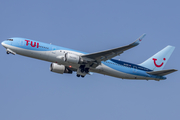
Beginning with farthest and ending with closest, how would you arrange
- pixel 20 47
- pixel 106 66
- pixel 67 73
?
pixel 67 73, pixel 106 66, pixel 20 47

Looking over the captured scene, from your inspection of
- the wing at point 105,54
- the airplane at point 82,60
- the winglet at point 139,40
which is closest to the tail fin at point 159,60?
the airplane at point 82,60

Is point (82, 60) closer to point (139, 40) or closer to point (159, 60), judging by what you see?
point (139, 40)

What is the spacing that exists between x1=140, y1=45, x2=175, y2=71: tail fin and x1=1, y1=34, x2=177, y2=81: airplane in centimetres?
52

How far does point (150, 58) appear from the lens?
5441 centimetres

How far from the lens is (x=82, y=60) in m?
45.0

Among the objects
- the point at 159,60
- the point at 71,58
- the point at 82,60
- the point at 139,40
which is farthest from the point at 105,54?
the point at 159,60

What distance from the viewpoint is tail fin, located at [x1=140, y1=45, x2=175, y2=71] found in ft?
174

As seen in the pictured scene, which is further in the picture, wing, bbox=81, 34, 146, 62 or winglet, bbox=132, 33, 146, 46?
wing, bbox=81, 34, 146, 62

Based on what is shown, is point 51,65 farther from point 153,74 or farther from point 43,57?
point 153,74

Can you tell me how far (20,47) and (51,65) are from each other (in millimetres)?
8024

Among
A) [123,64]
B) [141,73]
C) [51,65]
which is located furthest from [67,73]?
[141,73]

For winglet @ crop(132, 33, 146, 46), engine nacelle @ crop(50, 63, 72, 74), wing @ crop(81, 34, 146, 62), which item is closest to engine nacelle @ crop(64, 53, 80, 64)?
wing @ crop(81, 34, 146, 62)

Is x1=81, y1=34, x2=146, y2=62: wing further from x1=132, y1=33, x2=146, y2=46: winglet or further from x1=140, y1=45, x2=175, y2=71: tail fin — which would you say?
x1=140, y1=45, x2=175, y2=71: tail fin

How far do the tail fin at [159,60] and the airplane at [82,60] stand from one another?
523 millimetres
